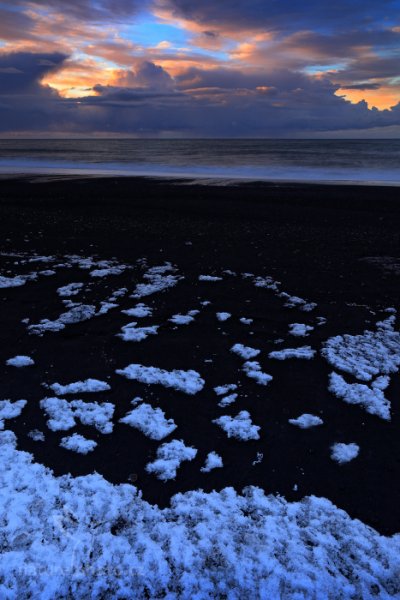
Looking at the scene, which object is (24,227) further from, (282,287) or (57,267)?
(282,287)

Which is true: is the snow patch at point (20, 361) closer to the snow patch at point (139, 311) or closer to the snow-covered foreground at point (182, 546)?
the snow patch at point (139, 311)

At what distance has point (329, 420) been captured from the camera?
4.23 meters

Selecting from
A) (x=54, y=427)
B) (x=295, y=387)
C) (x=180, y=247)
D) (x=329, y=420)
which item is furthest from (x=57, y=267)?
(x=329, y=420)

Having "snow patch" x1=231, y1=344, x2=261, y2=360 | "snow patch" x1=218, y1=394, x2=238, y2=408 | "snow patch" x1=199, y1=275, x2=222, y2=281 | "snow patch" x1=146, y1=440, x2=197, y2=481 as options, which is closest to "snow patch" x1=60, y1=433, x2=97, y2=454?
"snow patch" x1=146, y1=440, x2=197, y2=481

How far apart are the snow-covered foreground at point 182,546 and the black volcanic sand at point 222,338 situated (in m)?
0.18

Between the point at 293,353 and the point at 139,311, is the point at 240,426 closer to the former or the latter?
the point at 293,353

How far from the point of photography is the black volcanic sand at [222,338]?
358 cm

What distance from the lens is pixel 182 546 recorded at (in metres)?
2.84

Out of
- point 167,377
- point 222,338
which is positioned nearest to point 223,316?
point 222,338

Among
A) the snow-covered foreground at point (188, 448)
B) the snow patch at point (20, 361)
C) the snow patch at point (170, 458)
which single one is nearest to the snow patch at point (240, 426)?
the snow-covered foreground at point (188, 448)

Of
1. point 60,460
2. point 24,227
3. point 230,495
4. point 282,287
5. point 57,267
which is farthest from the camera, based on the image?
point 24,227

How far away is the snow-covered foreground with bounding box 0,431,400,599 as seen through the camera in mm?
2617

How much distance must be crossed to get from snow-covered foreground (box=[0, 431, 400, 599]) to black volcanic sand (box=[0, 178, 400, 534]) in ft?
0.60

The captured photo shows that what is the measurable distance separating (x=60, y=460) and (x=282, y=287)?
212 inches
